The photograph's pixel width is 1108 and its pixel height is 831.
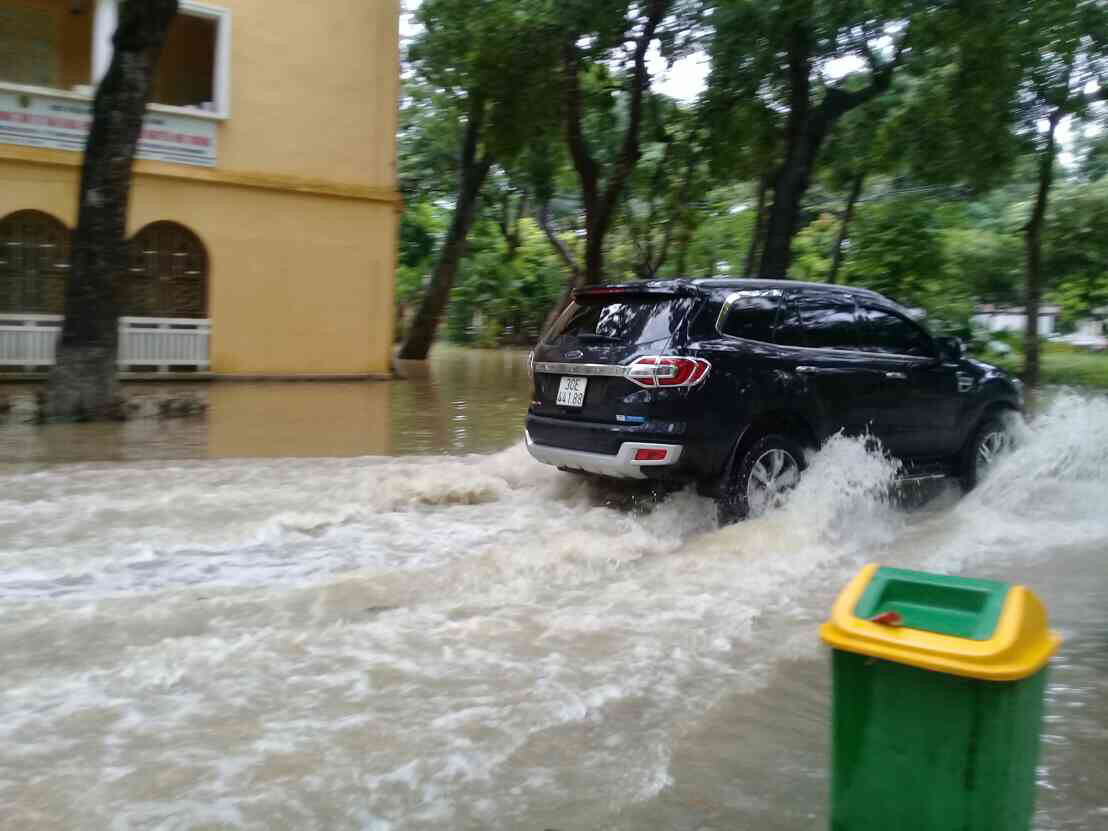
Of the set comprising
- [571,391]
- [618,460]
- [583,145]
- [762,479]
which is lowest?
[762,479]

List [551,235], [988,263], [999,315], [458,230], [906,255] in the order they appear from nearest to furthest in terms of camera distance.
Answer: [458,230] → [906,255] → [551,235] → [988,263] → [999,315]

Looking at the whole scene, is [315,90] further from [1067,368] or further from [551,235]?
[1067,368]

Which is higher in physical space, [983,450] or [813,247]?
[813,247]

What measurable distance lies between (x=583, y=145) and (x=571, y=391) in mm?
11822

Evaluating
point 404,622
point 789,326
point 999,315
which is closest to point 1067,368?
point 999,315

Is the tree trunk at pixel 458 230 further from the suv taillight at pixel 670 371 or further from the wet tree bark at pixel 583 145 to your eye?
the suv taillight at pixel 670 371

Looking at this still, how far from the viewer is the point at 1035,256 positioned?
2319 centimetres

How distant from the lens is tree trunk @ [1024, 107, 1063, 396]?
22.3m

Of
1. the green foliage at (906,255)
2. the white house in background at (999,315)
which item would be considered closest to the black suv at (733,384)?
→ the white house in background at (999,315)

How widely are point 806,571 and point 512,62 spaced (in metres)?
13.8

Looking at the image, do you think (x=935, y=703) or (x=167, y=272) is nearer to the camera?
(x=935, y=703)

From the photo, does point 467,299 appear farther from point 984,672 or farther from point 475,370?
point 984,672

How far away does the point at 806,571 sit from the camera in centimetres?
650

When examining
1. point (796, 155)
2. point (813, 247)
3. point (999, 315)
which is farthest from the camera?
point (813, 247)
